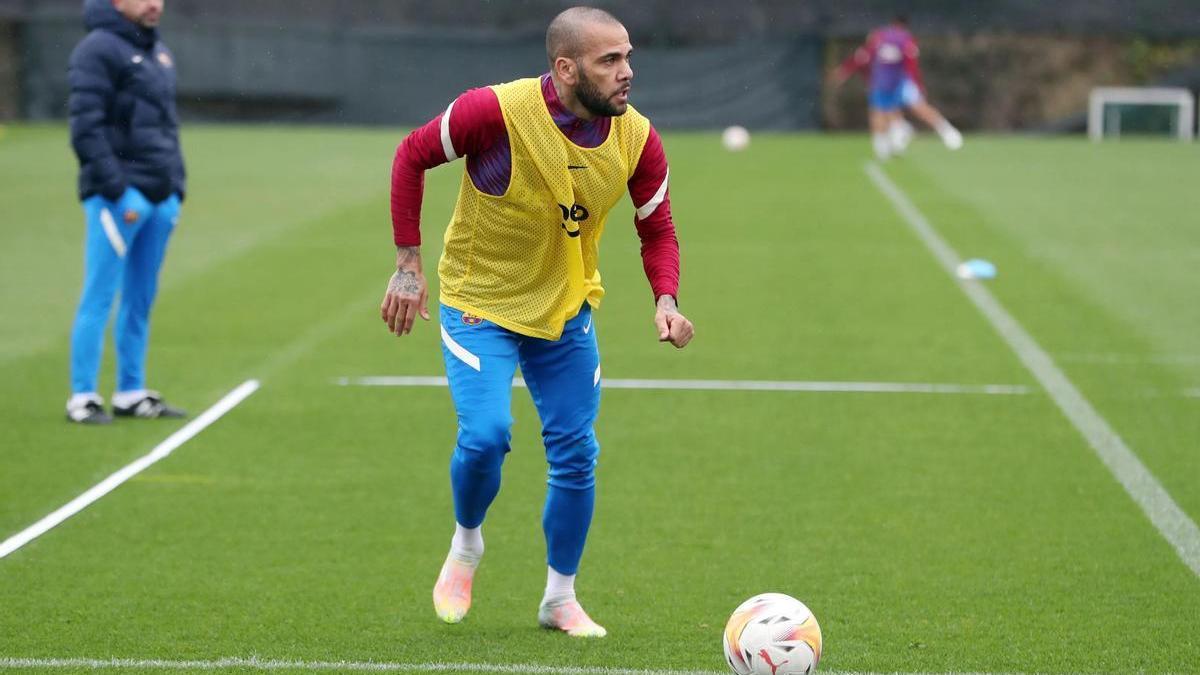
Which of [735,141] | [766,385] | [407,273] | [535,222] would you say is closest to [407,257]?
[407,273]

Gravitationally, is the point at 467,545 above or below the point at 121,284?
above

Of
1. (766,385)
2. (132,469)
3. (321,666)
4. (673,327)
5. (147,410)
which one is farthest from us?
(766,385)

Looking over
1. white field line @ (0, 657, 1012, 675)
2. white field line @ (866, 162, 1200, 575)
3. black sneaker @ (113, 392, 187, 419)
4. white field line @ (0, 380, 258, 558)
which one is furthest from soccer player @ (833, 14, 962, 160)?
white field line @ (0, 657, 1012, 675)

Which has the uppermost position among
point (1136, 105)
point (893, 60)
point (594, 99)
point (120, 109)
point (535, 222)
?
point (594, 99)

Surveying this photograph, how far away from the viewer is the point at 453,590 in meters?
5.78

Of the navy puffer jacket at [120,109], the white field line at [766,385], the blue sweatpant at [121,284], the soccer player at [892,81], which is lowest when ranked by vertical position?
the soccer player at [892,81]

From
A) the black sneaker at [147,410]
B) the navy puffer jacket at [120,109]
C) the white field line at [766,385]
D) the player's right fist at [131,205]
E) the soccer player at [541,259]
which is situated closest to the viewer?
the soccer player at [541,259]

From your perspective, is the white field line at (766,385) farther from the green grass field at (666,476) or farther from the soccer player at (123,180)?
the soccer player at (123,180)

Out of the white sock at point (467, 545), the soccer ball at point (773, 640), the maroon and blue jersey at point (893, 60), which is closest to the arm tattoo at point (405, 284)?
the white sock at point (467, 545)

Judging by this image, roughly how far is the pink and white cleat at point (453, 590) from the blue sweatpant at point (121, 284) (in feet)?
12.6

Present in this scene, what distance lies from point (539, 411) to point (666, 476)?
2.39 m

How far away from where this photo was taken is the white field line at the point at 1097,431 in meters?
6.99

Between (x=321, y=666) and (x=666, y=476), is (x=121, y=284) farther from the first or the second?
(x=321, y=666)

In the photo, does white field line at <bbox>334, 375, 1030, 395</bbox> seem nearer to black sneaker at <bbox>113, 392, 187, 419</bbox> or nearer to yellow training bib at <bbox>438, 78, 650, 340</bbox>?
black sneaker at <bbox>113, 392, 187, 419</bbox>
